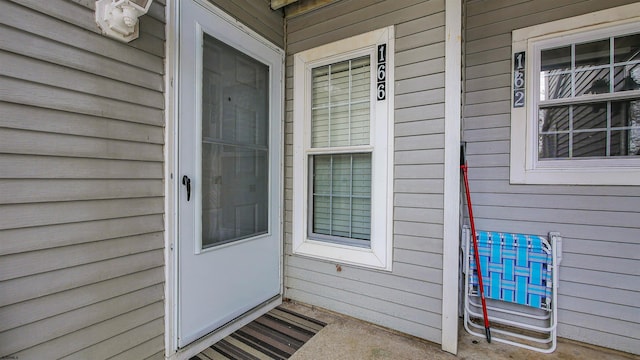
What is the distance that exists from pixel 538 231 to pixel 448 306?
1.01 metres

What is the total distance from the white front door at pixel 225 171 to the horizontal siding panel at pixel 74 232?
206 mm

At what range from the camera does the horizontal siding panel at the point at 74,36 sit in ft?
3.84

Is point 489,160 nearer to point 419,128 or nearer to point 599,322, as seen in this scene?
point 419,128

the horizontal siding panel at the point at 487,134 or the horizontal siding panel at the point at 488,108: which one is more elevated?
the horizontal siding panel at the point at 488,108

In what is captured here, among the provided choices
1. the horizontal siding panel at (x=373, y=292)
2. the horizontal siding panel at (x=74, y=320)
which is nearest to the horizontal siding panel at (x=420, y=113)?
the horizontal siding panel at (x=373, y=292)

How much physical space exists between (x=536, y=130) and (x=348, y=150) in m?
1.53

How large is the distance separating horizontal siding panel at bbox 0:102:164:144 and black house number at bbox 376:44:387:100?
63.9 inches

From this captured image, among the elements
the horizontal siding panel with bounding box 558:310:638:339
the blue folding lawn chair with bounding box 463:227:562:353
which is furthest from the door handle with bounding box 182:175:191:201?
the horizontal siding panel with bounding box 558:310:638:339

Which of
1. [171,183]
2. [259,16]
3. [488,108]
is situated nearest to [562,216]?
[488,108]

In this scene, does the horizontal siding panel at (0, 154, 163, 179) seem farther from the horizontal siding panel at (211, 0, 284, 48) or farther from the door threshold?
A: the horizontal siding panel at (211, 0, 284, 48)

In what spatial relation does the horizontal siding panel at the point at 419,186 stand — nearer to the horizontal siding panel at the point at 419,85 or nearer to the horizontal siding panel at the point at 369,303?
the horizontal siding panel at the point at 419,85

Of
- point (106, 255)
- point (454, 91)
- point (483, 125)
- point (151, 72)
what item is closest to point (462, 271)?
point (483, 125)

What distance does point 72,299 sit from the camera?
1.36m

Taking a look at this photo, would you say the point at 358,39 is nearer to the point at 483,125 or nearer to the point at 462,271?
the point at 483,125
